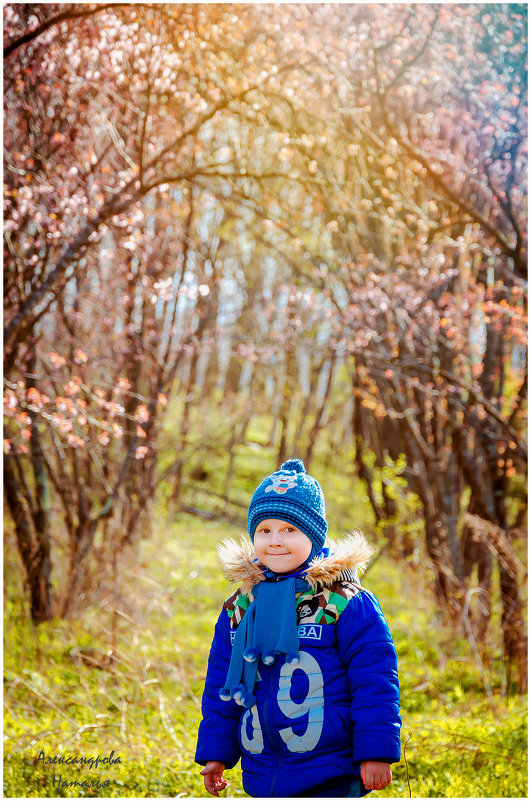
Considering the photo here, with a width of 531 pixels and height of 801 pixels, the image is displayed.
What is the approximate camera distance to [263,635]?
1.82 meters

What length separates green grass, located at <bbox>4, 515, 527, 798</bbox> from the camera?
302cm

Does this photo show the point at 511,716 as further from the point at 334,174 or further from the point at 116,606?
the point at 334,174

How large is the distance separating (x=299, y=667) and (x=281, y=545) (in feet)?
0.99

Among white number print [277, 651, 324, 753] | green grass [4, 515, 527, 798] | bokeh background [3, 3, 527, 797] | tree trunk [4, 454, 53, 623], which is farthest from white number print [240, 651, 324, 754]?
tree trunk [4, 454, 53, 623]

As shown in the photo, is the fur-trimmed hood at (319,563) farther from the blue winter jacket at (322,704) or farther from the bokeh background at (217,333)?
the bokeh background at (217,333)

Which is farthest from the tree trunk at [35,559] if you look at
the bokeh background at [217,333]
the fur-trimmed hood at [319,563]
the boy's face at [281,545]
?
the boy's face at [281,545]

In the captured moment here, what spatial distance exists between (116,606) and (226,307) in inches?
244

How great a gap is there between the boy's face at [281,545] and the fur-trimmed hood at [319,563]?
0.17ft

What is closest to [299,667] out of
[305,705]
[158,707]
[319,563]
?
[305,705]

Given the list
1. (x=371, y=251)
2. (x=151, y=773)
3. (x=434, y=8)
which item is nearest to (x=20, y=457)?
(x=151, y=773)

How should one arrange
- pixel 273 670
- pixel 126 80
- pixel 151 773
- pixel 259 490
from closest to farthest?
1. pixel 273 670
2. pixel 259 490
3. pixel 151 773
4. pixel 126 80

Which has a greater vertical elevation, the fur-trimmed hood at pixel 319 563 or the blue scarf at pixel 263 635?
the fur-trimmed hood at pixel 319 563

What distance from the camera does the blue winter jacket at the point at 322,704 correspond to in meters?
1.73

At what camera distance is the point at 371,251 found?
6242 millimetres
